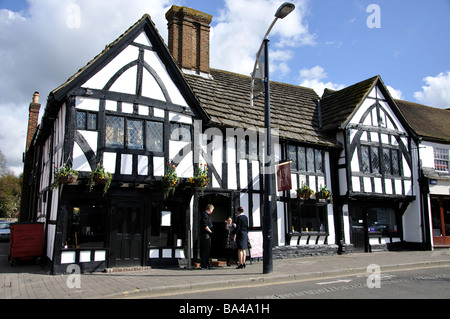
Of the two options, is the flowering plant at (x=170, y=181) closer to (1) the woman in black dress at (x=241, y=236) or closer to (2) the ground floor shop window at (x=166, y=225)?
(2) the ground floor shop window at (x=166, y=225)

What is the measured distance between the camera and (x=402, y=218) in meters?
17.8

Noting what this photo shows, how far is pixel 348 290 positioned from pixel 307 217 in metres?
7.91

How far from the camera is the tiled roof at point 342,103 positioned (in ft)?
55.3

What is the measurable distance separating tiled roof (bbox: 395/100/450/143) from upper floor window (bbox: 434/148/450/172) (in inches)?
22.8

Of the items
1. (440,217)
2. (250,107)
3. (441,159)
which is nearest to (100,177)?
(250,107)

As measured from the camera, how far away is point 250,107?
52.6ft

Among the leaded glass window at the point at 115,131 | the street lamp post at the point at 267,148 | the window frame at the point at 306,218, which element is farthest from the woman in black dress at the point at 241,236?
the leaded glass window at the point at 115,131

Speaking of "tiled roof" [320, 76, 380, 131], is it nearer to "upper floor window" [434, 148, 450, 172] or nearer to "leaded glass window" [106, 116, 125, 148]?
"upper floor window" [434, 148, 450, 172]

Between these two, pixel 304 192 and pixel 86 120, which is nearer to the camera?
pixel 86 120

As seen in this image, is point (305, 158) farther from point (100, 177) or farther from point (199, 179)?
point (100, 177)

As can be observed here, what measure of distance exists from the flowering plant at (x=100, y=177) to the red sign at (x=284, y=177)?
228 inches

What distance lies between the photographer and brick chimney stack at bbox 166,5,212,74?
633 inches

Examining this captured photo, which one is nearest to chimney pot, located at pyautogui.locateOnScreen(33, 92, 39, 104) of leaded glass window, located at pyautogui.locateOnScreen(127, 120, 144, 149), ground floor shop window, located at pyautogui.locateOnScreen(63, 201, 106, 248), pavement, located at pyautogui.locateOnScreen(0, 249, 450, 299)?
pavement, located at pyautogui.locateOnScreen(0, 249, 450, 299)
